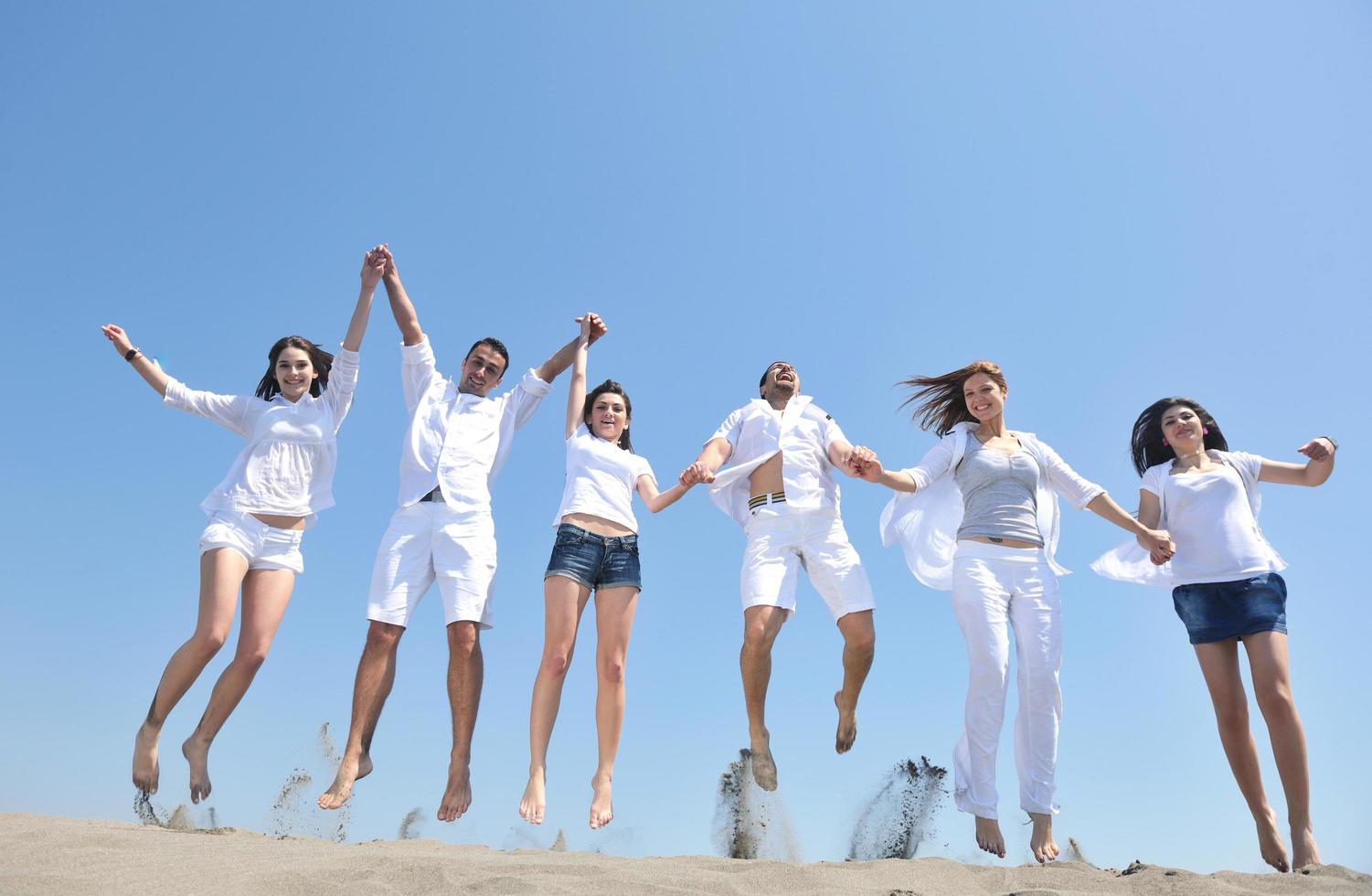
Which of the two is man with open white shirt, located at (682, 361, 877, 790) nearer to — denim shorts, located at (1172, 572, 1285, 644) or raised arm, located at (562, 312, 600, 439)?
raised arm, located at (562, 312, 600, 439)

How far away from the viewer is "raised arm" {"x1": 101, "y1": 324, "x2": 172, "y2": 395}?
8016 millimetres

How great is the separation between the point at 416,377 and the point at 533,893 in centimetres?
456

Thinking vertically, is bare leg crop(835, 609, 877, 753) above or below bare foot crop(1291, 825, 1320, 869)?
above

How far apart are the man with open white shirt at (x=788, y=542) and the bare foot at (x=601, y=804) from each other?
1.14 meters

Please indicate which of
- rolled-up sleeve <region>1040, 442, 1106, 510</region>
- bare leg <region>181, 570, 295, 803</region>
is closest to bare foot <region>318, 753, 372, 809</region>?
bare leg <region>181, 570, 295, 803</region>

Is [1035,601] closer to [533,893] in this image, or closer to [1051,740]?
[1051,740]

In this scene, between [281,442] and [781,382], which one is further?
[781,382]

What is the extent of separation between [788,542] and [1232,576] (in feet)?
10.2

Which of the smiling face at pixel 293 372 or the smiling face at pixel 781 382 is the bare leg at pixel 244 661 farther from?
the smiling face at pixel 781 382

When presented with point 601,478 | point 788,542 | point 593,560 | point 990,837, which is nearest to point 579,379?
point 601,478

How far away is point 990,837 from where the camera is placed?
6.52 metres

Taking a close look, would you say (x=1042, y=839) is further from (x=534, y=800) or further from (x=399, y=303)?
(x=399, y=303)

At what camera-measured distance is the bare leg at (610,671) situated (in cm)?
738

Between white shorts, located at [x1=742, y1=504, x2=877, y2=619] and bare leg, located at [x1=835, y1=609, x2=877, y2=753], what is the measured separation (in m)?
0.09
